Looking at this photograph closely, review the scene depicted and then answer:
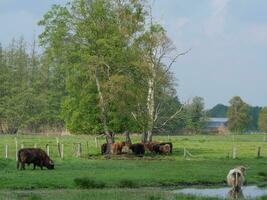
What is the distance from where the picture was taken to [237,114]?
160750 millimetres

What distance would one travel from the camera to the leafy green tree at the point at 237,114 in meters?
162

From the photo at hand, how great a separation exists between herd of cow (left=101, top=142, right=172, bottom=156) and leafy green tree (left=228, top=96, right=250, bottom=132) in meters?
103

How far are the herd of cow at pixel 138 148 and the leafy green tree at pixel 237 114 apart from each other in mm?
102564

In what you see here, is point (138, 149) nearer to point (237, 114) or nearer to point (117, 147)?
point (117, 147)

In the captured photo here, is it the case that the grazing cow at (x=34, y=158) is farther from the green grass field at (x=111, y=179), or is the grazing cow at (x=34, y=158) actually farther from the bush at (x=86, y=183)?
the bush at (x=86, y=183)

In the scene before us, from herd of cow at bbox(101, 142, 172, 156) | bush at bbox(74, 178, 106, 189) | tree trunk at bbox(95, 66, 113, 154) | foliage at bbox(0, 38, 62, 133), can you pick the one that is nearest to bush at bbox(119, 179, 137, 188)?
bush at bbox(74, 178, 106, 189)

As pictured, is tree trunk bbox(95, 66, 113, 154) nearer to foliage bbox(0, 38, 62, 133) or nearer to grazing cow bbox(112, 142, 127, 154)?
grazing cow bbox(112, 142, 127, 154)

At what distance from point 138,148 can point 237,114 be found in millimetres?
106532

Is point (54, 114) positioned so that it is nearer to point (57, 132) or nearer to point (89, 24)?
point (57, 132)

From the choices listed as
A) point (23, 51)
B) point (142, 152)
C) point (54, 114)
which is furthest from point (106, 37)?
point (23, 51)

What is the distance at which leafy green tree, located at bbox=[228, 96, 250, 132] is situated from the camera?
16162 cm

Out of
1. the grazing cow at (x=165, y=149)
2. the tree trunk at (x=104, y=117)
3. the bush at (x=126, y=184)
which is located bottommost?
the bush at (x=126, y=184)

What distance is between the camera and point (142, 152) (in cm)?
5728

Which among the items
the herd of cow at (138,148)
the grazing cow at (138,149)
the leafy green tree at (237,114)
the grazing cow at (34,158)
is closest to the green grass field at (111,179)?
the grazing cow at (34,158)
